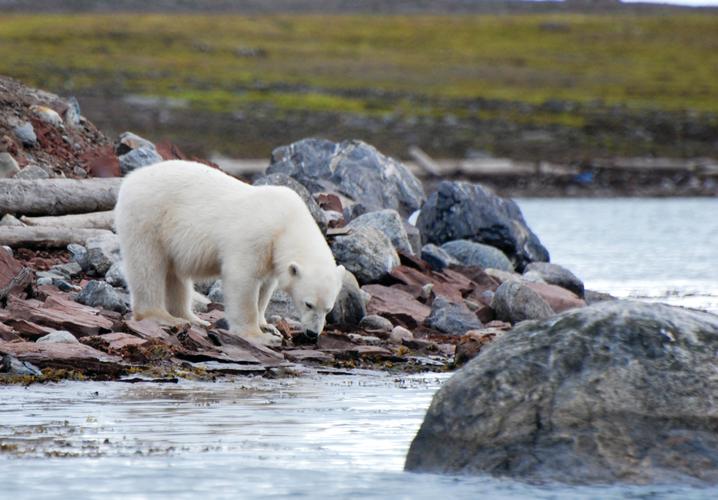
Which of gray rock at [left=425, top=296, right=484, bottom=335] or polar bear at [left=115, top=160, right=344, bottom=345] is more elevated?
polar bear at [left=115, top=160, right=344, bottom=345]

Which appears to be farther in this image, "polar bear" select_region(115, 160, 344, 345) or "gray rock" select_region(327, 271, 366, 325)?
"gray rock" select_region(327, 271, 366, 325)

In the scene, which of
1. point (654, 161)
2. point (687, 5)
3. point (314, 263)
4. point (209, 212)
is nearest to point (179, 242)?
point (209, 212)

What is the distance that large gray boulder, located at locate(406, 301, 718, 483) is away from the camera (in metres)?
6.09

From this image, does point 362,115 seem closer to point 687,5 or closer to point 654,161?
point 654,161

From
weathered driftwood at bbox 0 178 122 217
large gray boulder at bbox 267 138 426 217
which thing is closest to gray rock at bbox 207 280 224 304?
weathered driftwood at bbox 0 178 122 217

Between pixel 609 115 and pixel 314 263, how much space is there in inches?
2340

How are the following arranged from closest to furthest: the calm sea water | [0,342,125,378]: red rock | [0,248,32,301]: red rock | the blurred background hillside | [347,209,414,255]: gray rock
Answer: the calm sea water, [0,342,125,378]: red rock, [0,248,32,301]: red rock, [347,209,414,255]: gray rock, the blurred background hillside

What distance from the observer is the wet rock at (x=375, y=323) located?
11.5 m

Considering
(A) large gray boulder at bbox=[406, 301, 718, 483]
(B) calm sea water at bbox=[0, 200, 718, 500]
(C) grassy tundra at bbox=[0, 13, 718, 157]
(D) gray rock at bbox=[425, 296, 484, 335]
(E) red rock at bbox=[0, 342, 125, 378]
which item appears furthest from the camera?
(C) grassy tundra at bbox=[0, 13, 718, 157]

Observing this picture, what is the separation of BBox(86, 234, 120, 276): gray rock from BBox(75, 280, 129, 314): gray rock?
41.4 inches

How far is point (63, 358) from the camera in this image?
9180 millimetres

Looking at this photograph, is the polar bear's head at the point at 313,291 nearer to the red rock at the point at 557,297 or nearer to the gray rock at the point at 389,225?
the red rock at the point at 557,297

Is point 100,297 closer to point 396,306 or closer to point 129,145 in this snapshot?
point 396,306

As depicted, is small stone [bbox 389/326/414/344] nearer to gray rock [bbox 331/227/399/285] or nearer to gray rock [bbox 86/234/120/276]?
gray rock [bbox 331/227/399/285]
